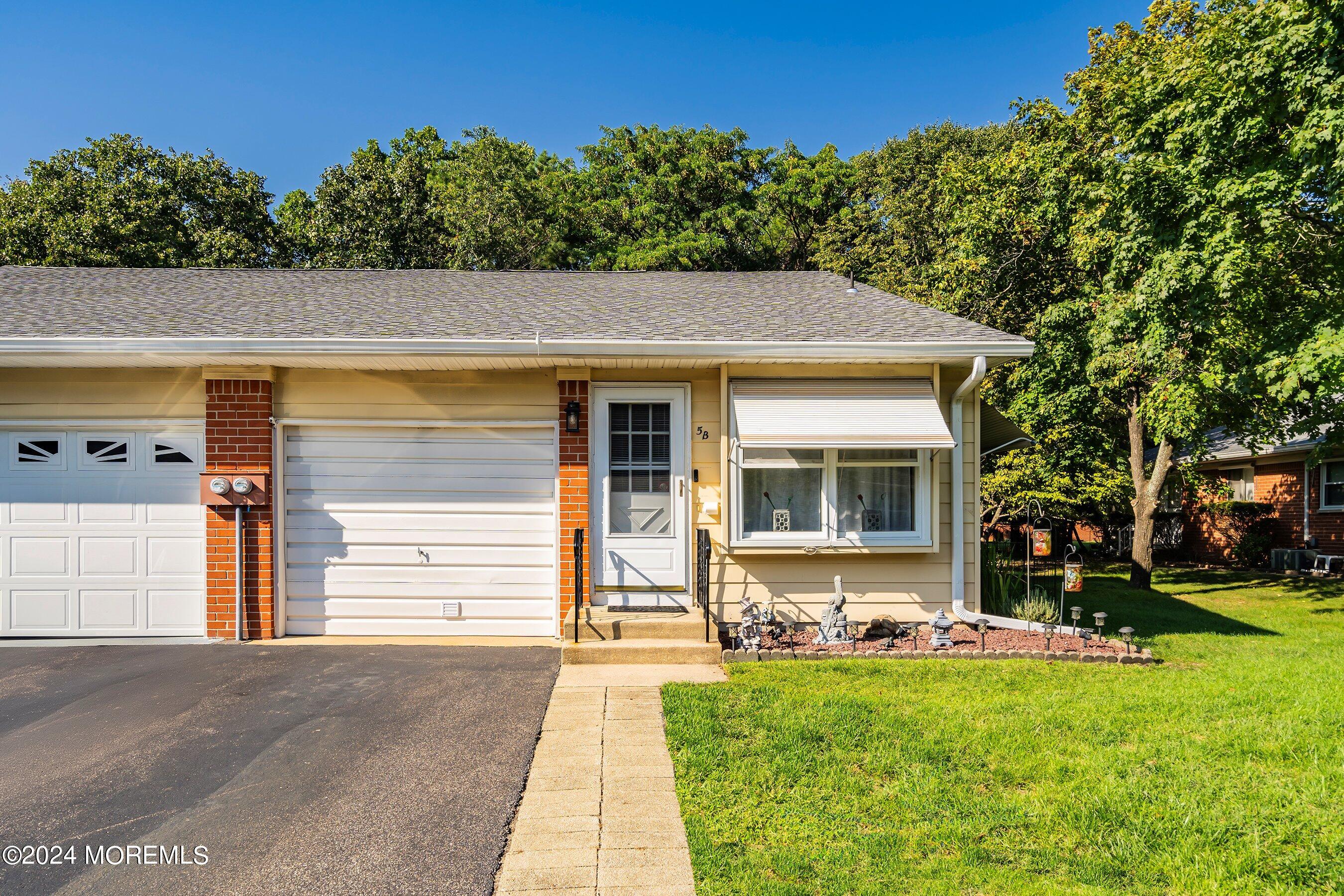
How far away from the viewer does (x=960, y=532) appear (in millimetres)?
6828

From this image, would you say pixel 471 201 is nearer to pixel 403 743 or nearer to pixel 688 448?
pixel 688 448

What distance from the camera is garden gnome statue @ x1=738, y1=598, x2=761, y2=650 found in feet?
19.9

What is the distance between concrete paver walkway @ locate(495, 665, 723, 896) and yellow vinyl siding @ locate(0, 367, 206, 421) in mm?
4804

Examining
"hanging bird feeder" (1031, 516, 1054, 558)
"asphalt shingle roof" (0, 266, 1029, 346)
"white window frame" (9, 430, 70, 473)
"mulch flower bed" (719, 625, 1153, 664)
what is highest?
"asphalt shingle roof" (0, 266, 1029, 346)

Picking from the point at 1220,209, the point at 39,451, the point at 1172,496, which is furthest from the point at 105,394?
the point at 1172,496

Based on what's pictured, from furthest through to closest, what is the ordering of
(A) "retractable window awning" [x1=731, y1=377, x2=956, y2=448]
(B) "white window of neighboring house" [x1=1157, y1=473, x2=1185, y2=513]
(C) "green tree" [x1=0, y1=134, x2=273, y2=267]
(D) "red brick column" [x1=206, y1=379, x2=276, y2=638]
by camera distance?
(C) "green tree" [x1=0, y1=134, x2=273, y2=267] < (B) "white window of neighboring house" [x1=1157, y1=473, x2=1185, y2=513] < (D) "red brick column" [x1=206, y1=379, x2=276, y2=638] < (A) "retractable window awning" [x1=731, y1=377, x2=956, y2=448]

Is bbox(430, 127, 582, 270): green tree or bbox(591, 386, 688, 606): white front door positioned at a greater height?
bbox(430, 127, 582, 270): green tree

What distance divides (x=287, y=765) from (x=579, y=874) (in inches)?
81.0

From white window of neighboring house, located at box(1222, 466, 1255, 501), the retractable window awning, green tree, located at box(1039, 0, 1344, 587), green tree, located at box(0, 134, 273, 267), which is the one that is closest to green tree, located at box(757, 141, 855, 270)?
green tree, located at box(1039, 0, 1344, 587)

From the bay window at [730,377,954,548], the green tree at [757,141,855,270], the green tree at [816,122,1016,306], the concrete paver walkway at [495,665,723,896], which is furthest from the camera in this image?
the green tree at [757,141,855,270]

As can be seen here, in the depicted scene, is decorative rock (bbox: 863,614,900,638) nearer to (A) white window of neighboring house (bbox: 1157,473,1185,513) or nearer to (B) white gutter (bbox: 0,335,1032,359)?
(B) white gutter (bbox: 0,335,1032,359)

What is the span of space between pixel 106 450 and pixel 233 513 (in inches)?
54.7

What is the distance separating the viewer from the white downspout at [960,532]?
674cm

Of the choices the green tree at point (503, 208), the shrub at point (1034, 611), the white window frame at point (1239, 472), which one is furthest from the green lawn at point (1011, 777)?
the green tree at point (503, 208)
